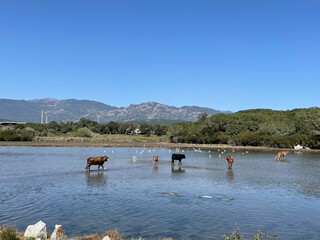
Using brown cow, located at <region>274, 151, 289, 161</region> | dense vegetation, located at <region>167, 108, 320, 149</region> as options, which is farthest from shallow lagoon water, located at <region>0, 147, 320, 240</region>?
dense vegetation, located at <region>167, 108, 320, 149</region>

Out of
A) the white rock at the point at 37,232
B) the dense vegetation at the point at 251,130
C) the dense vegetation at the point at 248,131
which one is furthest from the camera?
the dense vegetation at the point at 251,130

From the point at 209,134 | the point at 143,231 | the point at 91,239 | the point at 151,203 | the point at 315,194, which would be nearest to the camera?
the point at 91,239

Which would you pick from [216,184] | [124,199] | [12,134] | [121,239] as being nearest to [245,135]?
[12,134]

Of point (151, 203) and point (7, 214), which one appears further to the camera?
point (151, 203)

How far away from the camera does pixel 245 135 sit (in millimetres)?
103500

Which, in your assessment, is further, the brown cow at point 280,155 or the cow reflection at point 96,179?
the brown cow at point 280,155

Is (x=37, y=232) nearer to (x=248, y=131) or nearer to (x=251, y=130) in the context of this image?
(x=248, y=131)

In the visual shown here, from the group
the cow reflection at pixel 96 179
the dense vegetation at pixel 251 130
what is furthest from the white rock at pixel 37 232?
the dense vegetation at pixel 251 130

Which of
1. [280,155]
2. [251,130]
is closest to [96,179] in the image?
[280,155]

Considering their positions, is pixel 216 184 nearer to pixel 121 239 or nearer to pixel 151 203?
A: pixel 151 203

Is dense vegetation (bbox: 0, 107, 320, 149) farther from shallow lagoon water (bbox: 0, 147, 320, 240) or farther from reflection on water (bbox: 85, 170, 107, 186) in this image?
reflection on water (bbox: 85, 170, 107, 186)

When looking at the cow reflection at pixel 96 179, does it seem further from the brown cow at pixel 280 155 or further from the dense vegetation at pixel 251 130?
the dense vegetation at pixel 251 130

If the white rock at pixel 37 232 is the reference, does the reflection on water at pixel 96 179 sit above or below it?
above

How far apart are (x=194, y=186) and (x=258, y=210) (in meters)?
7.52
